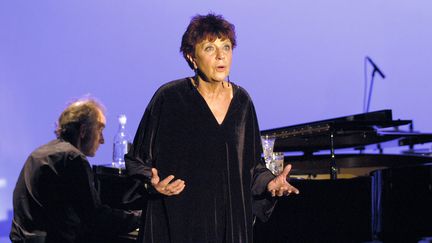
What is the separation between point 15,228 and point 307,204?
1.66 metres

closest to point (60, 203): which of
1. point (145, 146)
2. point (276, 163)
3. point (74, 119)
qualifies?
point (74, 119)

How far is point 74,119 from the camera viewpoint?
4.34 meters

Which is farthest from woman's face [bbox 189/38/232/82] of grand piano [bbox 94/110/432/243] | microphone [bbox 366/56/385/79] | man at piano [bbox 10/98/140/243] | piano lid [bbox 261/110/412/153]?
microphone [bbox 366/56/385/79]

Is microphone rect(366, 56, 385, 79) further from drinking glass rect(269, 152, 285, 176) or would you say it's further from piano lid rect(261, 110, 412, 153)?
drinking glass rect(269, 152, 285, 176)

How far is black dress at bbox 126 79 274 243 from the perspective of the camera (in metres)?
2.63

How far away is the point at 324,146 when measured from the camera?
20.2ft

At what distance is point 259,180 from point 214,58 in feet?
1.62

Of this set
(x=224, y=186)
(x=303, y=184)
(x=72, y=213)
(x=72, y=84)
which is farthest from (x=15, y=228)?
(x=72, y=84)

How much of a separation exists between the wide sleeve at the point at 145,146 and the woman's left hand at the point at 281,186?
45 centimetres

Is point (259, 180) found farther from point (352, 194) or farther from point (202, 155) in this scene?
point (352, 194)

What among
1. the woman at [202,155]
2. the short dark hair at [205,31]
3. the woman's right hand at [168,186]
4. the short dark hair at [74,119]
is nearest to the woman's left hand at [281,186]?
the woman at [202,155]

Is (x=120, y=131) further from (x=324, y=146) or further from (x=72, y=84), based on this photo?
(x=324, y=146)

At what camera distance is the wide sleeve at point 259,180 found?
9.07 feet

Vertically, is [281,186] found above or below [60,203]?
above
